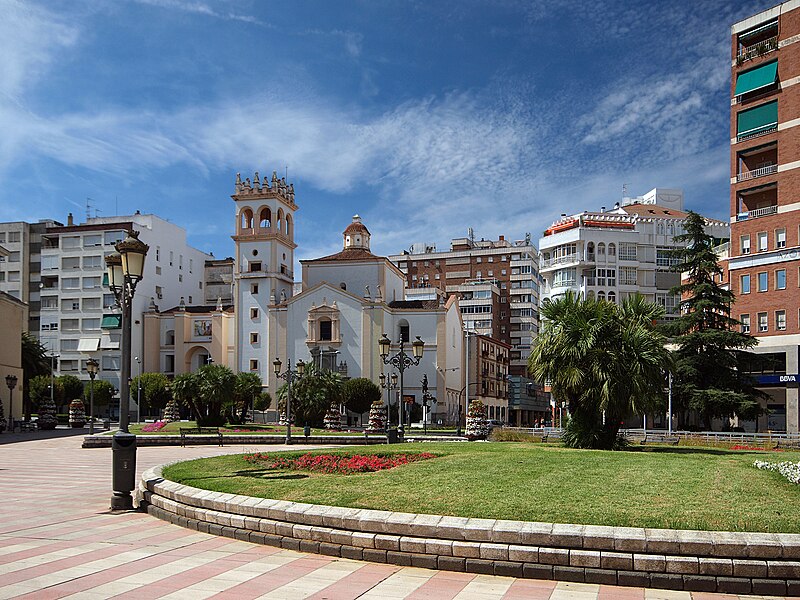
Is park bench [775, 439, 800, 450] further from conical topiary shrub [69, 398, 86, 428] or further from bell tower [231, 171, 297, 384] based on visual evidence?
bell tower [231, 171, 297, 384]

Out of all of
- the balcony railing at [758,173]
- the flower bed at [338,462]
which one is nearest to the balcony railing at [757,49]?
the balcony railing at [758,173]

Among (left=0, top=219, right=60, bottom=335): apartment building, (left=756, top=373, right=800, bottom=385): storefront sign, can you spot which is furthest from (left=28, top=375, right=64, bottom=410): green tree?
(left=756, top=373, right=800, bottom=385): storefront sign

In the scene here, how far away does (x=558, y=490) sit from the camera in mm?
10508

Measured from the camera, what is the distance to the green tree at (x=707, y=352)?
135 feet

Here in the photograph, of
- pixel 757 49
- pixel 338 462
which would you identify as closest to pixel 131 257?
pixel 338 462

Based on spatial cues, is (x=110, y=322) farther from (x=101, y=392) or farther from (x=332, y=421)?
(x=332, y=421)

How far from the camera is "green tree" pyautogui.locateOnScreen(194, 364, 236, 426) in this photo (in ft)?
143

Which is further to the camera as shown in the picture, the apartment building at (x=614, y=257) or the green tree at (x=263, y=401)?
the apartment building at (x=614, y=257)

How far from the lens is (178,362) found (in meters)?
77.3

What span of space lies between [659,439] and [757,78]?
27658 mm

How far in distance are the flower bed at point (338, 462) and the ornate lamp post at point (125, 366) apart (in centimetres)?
294

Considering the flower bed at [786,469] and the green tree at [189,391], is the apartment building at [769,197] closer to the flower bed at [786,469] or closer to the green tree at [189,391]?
the flower bed at [786,469]

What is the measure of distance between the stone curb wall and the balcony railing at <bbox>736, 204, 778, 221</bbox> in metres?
44.9

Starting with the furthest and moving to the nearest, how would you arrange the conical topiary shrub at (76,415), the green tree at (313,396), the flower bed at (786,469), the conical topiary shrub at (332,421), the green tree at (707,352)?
the conical topiary shrub at (76,415), the conical topiary shrub at (332,421), the green tree at (313,396), the green tree at (707,352), the flower bed at (786,469)
